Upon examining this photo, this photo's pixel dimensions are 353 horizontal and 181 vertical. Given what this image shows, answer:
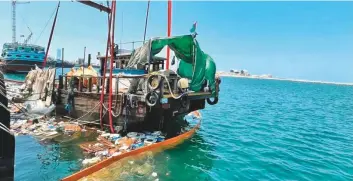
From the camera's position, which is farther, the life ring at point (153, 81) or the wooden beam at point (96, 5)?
the wooden beam at point (96, 5)

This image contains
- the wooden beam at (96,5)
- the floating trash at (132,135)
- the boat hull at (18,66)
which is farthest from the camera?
the boat hull at (18,66)

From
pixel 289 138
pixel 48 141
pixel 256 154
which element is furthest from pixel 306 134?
pixel 48 141

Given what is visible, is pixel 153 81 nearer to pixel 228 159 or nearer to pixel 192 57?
pixel 192 57

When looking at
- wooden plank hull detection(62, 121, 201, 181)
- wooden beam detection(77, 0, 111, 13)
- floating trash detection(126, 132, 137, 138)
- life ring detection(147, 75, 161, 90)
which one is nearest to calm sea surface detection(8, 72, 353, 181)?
wooden plank hull detection(62, 121, 201, 181)

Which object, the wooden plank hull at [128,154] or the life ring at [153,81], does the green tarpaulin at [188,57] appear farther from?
the wooden plank hull at [128,154]

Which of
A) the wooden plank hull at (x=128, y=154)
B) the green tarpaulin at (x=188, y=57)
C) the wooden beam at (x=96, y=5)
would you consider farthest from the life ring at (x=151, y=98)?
the wooden beam at (x=96, y=5)

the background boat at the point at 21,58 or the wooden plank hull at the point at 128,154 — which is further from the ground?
the background boat at the point at 21,58

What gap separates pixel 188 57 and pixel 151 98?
3935mm

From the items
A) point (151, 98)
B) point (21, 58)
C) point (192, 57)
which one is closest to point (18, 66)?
point (21, 58)

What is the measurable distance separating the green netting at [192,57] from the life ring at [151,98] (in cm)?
254

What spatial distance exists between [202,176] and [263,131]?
9892 millimetres

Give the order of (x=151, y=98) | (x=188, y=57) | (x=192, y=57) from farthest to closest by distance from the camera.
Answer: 1. (x=188, y=57)
2. (x=192, y=57)
3. (x=151, y=98)

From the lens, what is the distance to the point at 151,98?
1026 centimetres

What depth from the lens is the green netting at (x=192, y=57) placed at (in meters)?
11.8
